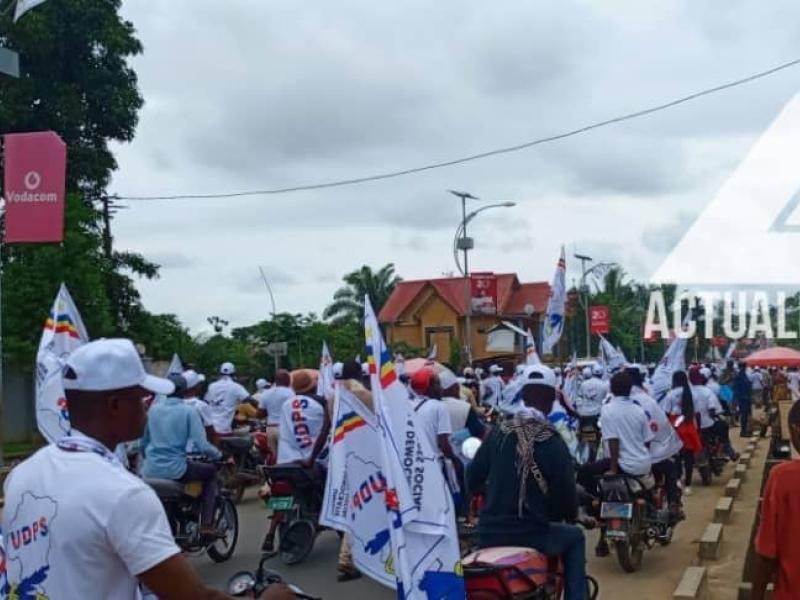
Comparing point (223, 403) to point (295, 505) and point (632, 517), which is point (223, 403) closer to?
point (295, 505)

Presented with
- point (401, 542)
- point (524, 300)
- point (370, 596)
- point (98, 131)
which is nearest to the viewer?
point (401, 542)

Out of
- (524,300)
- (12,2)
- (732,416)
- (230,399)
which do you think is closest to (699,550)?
(230,399)

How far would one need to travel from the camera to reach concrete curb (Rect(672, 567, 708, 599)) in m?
7.07

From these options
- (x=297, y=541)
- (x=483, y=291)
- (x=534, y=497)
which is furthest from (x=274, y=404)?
(x=483, y=291)

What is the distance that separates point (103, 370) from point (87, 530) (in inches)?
16.9

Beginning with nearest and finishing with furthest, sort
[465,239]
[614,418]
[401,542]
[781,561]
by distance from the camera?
[781,561] < [401,542] < [614,418] < [465,239]

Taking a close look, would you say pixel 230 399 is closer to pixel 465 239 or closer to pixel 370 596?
pixel 370 596

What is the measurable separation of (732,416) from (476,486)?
2345 centimetres

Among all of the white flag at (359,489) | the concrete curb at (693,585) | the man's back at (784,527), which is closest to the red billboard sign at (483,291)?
the concrete curb at (693,585)

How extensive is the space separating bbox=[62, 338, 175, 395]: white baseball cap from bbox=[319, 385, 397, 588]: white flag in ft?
9.47

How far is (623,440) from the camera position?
28.8ft

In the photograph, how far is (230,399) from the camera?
13.9 m

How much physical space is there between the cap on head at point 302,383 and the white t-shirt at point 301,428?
0.17m

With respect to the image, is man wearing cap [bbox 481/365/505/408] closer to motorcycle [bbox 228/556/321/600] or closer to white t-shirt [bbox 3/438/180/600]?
motorcycle [bbox 228/556/321/600]
